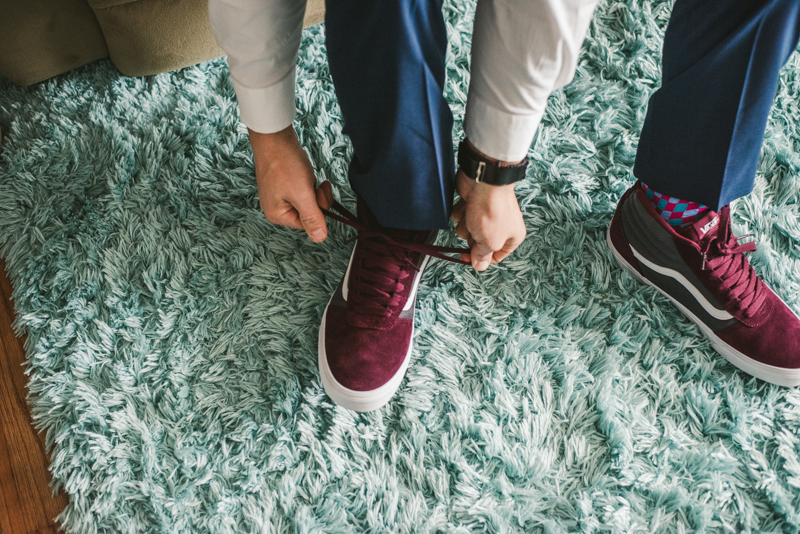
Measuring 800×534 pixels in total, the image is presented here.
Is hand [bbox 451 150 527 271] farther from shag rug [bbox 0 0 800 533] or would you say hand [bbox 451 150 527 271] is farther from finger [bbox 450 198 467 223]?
shag rug [bbox 0 0 800 533]

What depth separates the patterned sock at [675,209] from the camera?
748 mm

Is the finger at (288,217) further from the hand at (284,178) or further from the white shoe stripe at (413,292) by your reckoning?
the white shoe stripe at (413,292)

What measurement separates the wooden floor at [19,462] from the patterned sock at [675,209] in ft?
2.95

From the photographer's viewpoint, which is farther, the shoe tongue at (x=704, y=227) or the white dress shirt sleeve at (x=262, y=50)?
the shoe tongue at (x=704, y=227)

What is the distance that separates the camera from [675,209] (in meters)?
0.76

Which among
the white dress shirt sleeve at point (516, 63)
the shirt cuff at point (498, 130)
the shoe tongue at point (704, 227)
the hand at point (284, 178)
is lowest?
the shoe tongue at point (704, 227)

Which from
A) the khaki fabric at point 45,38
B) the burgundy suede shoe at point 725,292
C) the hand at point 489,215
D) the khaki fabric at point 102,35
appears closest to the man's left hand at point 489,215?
the hand at point 489,215

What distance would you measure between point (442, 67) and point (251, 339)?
0.47 metres

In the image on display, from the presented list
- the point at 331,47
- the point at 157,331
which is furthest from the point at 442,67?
the point at 157,331

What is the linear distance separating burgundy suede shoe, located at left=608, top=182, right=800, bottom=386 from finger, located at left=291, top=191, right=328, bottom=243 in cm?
46

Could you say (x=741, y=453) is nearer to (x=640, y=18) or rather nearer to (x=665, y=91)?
(x=665, y=91)

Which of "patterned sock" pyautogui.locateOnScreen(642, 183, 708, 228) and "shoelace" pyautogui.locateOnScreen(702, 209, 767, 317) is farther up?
"patterned sock" pyautogui.locateOnScreen(642, 183, 708, 228)

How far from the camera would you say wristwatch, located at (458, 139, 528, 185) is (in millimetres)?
562

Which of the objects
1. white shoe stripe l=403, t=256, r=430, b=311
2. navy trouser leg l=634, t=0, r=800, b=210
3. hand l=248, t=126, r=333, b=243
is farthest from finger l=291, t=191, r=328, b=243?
navy trouser leg l=634, t=0, r=800, b=210
